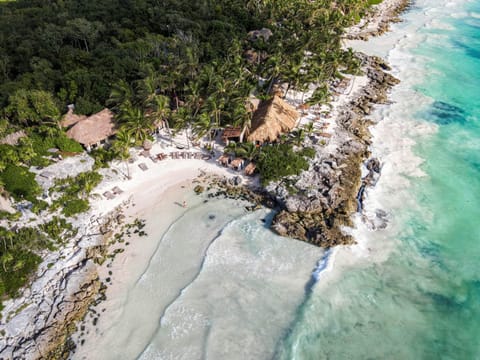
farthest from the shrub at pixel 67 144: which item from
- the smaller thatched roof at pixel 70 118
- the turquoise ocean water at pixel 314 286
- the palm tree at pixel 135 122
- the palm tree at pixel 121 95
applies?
the turquoise ocean water at pixel 314 286

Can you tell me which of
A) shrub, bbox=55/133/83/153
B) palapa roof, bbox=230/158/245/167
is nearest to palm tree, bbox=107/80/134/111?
shrub, bbox=55/133/83/153

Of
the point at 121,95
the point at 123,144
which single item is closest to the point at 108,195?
the point at 123,144

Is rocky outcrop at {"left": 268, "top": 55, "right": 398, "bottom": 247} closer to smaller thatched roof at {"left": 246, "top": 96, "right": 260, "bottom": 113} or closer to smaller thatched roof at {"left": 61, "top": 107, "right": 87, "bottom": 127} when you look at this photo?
smaller thatched roof at {"left": 246, "top": 96, "right": 260, "bottom": 113}

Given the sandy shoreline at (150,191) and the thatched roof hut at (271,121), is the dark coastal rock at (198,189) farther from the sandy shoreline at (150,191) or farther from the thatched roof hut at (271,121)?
the thatched roof hut at (271,121)

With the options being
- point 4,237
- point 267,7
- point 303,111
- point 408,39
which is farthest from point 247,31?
point 4,237

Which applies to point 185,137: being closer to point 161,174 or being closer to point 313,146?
point 161,174

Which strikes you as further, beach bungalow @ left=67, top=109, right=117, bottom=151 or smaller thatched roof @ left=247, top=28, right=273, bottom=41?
smaller thatched roof @ left=247, top=28, right=273, bottom=41

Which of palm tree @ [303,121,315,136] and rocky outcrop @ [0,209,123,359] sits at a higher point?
palm tree @ [303,121,315,136]

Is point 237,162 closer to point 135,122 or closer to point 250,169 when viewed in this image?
point 250,169
